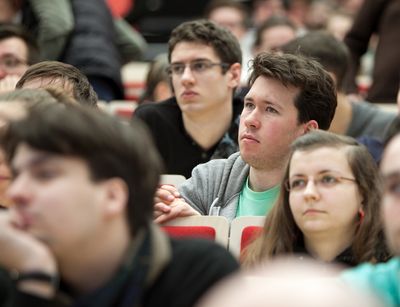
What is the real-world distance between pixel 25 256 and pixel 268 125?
5.43 ft

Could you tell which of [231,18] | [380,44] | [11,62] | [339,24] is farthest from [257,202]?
[339,24]

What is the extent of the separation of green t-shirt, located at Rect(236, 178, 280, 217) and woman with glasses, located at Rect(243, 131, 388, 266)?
1.95 ft

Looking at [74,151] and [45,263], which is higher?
[74,151]

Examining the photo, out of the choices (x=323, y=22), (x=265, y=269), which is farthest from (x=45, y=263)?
(x=323, y=22)

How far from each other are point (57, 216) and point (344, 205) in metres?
1.03

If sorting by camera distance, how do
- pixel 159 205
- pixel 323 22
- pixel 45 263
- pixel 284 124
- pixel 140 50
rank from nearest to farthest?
pixel 45 263 < pixel 159 205 < pixel 284 124 < pixel 140 50 < pixel 323 22

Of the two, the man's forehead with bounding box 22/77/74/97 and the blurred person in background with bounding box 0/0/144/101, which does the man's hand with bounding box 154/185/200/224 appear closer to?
the man's forehead with bounding box 22/77/74/97

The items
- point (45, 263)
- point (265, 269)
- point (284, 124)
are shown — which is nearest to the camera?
point (45, 263)

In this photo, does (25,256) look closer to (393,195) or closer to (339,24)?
(393,195)

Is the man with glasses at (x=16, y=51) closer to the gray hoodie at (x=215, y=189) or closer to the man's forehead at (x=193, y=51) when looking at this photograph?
the man's forehead at (x=193, y=51)

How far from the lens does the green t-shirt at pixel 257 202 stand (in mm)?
3689

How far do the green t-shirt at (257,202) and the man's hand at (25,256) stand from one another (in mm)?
1493

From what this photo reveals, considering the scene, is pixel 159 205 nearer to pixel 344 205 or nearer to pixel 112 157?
pixel 344 205

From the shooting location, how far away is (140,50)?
22.6 feet
